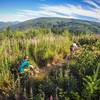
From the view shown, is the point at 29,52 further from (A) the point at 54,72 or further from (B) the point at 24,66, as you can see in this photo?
(A) the point at 54,72

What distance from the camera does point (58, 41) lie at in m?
10.5

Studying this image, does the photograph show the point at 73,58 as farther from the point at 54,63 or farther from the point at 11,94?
the point at 11,94

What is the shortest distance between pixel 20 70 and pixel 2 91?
1.19m

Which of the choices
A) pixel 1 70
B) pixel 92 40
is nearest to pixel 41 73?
pixel 1 70

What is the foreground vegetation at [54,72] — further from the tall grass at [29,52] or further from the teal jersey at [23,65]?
the teal jersey at [23,65]

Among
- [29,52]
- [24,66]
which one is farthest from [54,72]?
[29,52]

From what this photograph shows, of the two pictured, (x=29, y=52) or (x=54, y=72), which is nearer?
(x=54, y=72)

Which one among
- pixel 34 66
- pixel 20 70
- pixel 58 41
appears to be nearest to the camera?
pixel 20 70

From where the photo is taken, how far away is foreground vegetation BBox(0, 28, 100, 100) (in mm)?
5393

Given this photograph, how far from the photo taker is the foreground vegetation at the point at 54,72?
17.7 feet

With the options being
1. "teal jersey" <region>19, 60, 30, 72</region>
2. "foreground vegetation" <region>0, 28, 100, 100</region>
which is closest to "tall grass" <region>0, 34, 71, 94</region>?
"foreground vegetation" <region>0, 28, 100, 100</region>

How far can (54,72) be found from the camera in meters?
7.47

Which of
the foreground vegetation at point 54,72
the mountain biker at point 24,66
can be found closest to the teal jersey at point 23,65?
the mountain biker at point 24,66

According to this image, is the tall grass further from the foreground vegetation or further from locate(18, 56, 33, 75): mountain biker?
locate(18, 56, 33, 75): mountain biker
